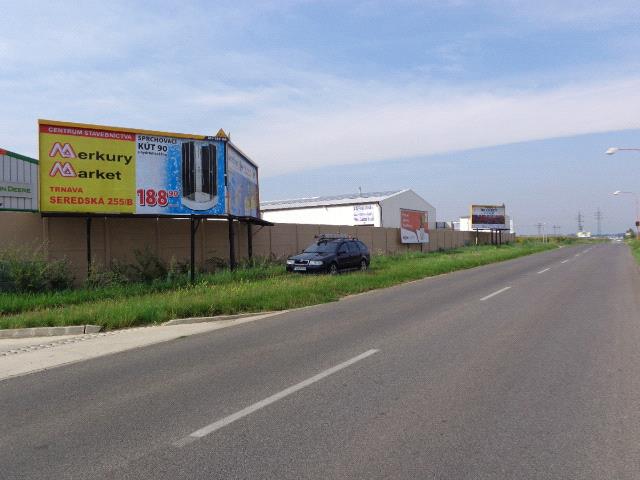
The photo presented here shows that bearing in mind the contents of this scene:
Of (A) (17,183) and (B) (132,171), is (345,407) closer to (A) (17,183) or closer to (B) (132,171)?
(B) (132,171)

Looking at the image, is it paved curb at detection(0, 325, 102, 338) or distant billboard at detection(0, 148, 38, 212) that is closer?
paved curb at detection(0, 325, 102, 338)

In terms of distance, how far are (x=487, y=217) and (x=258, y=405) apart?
66602 millimetres

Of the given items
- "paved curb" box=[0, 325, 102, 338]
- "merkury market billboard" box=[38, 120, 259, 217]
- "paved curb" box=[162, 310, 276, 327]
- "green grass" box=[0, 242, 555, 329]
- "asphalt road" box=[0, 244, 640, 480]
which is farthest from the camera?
"merkury market billboard" box=[38, 120, 259, 217]

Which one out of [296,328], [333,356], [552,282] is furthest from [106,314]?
[552,282]

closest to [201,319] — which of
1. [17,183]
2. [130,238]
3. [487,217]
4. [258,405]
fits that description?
[258,405]

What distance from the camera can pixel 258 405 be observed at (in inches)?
217

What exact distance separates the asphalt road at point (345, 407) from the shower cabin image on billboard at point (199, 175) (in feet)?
29.1

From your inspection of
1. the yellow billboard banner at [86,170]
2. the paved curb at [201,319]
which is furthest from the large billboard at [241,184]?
the paved curb at [201,319]

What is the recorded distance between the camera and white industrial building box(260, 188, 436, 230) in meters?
58.0

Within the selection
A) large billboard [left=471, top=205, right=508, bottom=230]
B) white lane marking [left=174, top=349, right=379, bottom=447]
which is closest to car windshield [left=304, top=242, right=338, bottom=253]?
white lane marking [left=174, top=349, right=379, bottom=447]

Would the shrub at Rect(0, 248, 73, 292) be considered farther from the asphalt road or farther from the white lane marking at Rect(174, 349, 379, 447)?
the white lane marking at Rect(174, 349, 379, 447)

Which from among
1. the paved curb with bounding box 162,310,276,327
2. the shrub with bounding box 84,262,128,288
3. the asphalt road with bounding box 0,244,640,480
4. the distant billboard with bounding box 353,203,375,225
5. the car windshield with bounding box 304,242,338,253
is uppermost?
the distant billboard with bounding box 353,203,375,225

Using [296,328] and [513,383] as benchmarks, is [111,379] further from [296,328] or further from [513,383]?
[513,383]

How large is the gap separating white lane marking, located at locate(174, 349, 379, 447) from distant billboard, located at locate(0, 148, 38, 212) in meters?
13.8
